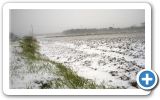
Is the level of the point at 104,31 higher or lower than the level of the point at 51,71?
higher

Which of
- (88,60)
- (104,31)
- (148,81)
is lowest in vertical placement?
(148,81)

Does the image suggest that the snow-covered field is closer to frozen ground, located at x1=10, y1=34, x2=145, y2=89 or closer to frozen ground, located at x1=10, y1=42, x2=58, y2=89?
frozen ground, located at x1=10, y1=34, x2=145, y2=89

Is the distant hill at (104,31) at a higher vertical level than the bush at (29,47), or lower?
higher

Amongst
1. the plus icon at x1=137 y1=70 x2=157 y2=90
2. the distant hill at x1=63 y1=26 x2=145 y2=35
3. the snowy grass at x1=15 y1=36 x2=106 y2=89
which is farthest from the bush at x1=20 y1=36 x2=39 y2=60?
the plus icon at x1=137 y1=70 x2=157 y2=90

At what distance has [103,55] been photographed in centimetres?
216

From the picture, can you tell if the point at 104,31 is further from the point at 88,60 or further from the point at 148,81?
the point at 148,81

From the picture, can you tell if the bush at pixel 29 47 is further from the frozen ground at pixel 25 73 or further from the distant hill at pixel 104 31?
the distant hill at pixel 104 31

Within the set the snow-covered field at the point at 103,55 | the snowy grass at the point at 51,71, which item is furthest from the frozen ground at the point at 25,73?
the snow-covered field at the point at 103,55

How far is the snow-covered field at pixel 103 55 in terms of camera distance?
6.98 feet

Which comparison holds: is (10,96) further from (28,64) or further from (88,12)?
(88,12)

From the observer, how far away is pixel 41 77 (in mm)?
2152

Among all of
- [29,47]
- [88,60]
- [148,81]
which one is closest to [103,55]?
[88,60]
